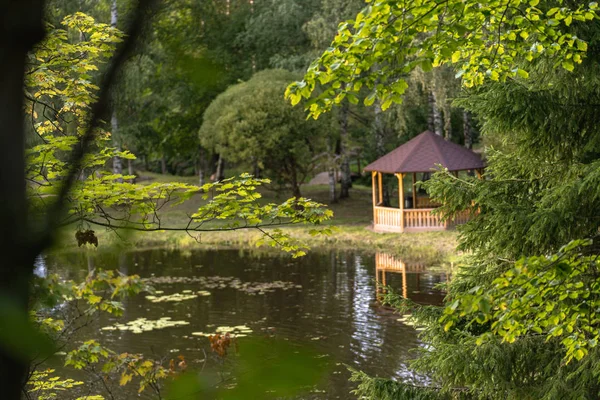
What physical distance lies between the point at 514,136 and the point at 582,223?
1266 mm

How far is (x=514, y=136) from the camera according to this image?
23.1 ft

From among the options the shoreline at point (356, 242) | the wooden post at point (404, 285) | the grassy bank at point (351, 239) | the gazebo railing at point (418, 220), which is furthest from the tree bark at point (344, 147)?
the wooden post at point (404, 285)

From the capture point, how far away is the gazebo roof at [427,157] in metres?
23.3

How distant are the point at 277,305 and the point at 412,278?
3.85 meters

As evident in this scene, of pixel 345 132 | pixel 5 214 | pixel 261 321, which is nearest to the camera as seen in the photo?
pixel 5 214

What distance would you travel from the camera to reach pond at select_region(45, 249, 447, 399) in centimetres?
1192

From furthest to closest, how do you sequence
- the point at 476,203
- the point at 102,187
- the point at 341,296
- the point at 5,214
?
the point at 341,296
the point at 476,203
the point at 102,187
the point at 5,214

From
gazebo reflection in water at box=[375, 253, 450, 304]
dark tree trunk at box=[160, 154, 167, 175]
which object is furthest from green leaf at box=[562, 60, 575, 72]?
dark tree trunk at box=[160, 154, 167, 175]

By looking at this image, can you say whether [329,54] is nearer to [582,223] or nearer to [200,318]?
[582,223]

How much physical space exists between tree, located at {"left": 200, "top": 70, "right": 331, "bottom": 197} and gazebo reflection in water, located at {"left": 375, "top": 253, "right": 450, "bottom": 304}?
6568 mm

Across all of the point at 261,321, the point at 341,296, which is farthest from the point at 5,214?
the point at 341,296

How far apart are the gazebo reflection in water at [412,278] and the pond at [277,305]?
3 cm

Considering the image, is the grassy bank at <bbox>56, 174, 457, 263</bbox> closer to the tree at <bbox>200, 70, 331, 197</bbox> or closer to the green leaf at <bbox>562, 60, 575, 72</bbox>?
the tree at <bbox>200, 70, 331, 197</bbox>

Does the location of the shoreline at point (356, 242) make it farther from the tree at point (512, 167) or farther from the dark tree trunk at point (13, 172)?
the dark tree trunk at point (13, 172)
